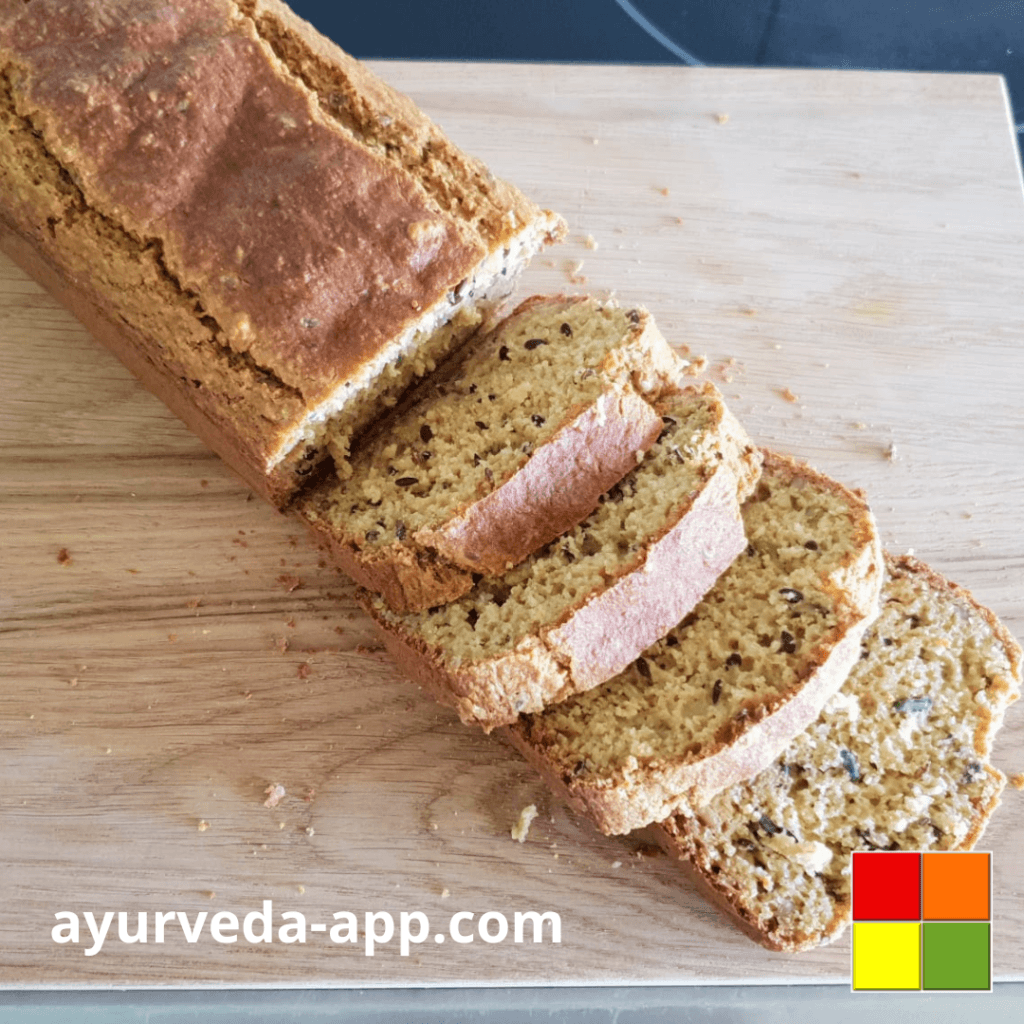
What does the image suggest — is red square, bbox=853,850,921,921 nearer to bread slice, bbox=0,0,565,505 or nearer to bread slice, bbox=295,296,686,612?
bread slice, bbox=295,296,686,612

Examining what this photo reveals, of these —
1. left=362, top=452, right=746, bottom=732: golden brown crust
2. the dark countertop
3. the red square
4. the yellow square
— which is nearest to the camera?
left=362, top=452, right=746, bottom=732: golden brown crust

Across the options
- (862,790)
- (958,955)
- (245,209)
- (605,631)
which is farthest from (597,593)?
(958,955)

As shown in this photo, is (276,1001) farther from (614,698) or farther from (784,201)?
(784,201)


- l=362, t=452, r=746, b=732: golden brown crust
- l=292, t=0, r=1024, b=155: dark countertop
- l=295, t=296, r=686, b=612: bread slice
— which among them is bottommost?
l=362, t=452, r=746, b=732: golden brown crust

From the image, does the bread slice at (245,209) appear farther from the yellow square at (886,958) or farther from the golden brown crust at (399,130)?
the yellow square at (886,958)

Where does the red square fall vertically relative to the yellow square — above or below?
above

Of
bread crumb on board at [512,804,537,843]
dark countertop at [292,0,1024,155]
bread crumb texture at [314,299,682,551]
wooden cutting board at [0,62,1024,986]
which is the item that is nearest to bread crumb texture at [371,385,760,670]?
bread crumb texture at [314,299,682,551]

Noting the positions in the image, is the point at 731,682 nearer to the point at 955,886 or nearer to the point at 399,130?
the point at 955,886
